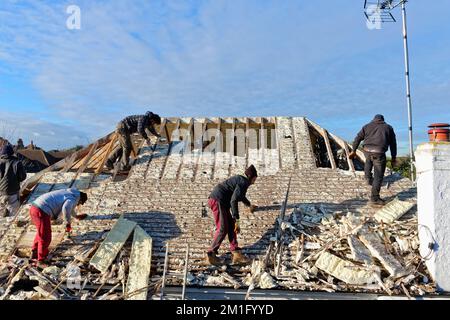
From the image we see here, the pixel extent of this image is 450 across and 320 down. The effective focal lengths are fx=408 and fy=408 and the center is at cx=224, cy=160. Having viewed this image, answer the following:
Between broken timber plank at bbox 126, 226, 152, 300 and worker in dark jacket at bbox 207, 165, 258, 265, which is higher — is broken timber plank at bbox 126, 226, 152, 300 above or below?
below

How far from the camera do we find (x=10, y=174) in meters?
6.72

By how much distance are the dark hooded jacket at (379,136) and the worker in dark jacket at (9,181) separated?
576 centimetres

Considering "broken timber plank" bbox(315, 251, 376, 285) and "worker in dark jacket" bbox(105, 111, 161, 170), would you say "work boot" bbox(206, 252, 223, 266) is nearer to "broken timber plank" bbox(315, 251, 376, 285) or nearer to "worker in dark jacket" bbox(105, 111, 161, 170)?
"broken timber plank" bbox(315, 251, 376, 285)

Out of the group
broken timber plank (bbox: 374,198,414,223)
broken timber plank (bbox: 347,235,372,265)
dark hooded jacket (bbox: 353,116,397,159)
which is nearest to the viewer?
broken timber plank (bbox: 347,235,372,265)

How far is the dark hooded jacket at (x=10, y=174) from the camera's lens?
6.68m

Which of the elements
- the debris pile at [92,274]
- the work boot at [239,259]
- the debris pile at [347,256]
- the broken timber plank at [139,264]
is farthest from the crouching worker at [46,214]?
the debris pile at [347,256]

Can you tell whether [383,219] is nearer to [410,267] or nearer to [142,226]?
[410,267]

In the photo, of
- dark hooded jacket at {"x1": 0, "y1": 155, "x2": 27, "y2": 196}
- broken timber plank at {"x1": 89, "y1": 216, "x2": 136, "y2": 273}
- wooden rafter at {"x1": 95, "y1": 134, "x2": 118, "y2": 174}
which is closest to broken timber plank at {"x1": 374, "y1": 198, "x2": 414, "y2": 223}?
broken timber plank at {"x1": 89, "y1": 216, "x2": 136, "y2": 273}

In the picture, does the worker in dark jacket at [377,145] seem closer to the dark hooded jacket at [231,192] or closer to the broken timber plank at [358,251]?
the broken timber plank at [358,251]

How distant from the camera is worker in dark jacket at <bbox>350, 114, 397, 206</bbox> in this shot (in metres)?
6.42

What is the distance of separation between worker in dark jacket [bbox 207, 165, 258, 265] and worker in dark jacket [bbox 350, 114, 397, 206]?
7.21 ft

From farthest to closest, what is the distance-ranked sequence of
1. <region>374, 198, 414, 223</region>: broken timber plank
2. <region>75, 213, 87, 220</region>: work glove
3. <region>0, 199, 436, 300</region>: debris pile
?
1. <region>75, 213, 87, 220</region>: work glove
2. <region>374, 198, 414, 223</region>: broken timber plank
3. <region>0, 199, 436, 300</region>: debris pile

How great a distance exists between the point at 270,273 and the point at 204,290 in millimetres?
835

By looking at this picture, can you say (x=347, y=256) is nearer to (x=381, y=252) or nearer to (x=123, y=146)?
(x=381, y=252)
